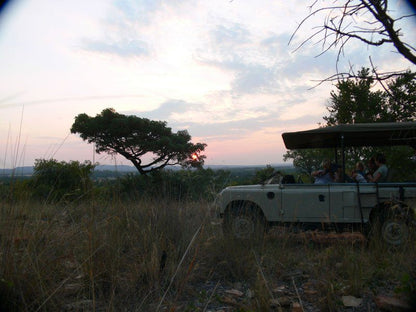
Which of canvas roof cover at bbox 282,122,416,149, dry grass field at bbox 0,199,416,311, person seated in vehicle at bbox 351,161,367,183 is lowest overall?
dry grass field at bbox 0,199,416,311

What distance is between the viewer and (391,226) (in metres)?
5.47

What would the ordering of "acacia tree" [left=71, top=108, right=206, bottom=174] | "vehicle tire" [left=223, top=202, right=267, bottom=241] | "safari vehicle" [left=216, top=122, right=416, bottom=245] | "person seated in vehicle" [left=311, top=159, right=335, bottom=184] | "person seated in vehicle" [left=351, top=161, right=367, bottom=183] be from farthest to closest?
1. "acacia tree" [left=71, top=108, right=206, bottom=174]
2. "person seated in vehicle" [left=311, top=159, right=335, bottom=184]
3. "person seated in vehicle" [left=351, top=161, right=367, bottom=183]
4. "safari vehicle" [left=216, top=122, right=416, bottom=245]
5. "vehicle tire" [left=223, top=202, right=267, bottom=241]

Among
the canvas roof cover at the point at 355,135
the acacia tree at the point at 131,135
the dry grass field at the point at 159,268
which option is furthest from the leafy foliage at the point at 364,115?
the acacia tree at the point at 131,135

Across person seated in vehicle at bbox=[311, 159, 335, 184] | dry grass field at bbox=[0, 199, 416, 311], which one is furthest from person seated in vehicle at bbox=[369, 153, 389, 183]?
dry grass field at bbox=[0, 199, 416, 311]

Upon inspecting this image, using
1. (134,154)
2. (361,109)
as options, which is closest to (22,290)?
(361,109)

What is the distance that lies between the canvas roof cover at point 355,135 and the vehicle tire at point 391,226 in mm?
1127

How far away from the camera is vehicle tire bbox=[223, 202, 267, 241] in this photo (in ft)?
16.8

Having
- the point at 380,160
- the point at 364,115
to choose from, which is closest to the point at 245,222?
the point at 380,160

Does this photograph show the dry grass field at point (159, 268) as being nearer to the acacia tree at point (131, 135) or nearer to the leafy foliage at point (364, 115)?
the leafy foliage at point (364, 115)

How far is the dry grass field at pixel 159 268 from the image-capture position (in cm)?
307

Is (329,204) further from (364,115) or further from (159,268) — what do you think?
(364,115)

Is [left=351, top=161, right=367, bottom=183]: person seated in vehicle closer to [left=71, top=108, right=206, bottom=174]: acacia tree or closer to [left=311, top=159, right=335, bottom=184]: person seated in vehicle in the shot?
[left=311, top=159, right=335, bottom=184]: person seated in vehicle

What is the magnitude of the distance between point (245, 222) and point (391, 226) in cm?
218

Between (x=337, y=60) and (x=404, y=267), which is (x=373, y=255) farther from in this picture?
(x=337, y=60)
